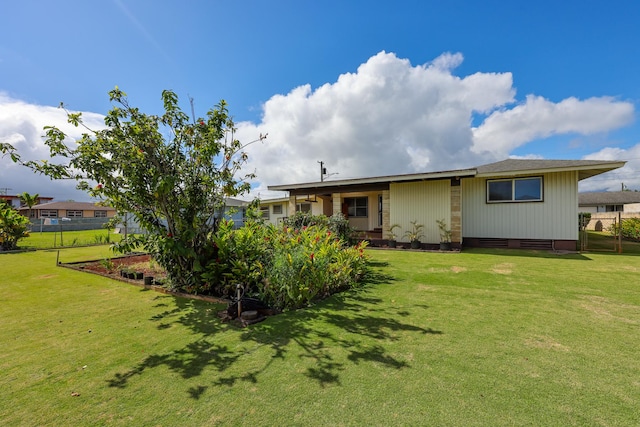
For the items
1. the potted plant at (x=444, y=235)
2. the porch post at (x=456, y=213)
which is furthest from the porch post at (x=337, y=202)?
the porch post at (x=456, y=213)

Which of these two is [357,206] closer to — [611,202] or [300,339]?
[300,339]

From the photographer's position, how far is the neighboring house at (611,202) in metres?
29.2

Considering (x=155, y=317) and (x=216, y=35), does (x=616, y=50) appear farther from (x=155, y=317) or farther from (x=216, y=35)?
(x=155, y=317)

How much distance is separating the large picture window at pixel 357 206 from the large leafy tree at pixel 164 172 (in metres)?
11.4

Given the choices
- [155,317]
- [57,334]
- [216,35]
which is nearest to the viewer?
[57,334]

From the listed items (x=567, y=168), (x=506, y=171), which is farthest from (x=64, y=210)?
(x=567, y=168)

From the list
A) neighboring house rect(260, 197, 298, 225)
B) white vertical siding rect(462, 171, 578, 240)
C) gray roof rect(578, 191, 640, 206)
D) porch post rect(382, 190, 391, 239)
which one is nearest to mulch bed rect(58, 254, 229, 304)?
porch post rect(382, 190, 391, 239)

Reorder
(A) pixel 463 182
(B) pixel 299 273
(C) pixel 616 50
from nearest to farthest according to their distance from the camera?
1. (B) pixel 299 273
2. (C) pixel 616 50
3. (A) pixel 463 182

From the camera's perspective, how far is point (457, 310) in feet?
12.6

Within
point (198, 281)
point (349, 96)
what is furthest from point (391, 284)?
point (349, 96)

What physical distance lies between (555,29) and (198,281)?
12753 mm

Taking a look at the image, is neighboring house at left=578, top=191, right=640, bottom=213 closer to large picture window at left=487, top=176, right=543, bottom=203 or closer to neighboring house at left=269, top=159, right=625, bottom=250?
neighboring house at left=269, top=159, right=625, bottom=250

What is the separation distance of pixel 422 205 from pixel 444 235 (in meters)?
1.54

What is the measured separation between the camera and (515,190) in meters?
10.5
